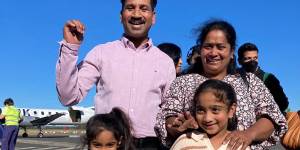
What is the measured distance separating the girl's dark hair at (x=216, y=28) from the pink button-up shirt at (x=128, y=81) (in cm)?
25

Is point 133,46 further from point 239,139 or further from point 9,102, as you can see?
point 9,102

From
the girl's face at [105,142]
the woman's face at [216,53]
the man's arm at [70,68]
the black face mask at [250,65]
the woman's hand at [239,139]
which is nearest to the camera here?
the woman's hand at [239,139]

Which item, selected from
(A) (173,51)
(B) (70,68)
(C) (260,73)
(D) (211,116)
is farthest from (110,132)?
(C) (260,73)

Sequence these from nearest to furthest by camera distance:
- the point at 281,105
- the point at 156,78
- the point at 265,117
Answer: the point at 265,117
the point at 156,78
the point at 281,105

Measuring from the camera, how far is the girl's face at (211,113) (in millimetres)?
2832

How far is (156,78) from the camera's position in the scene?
335 cm

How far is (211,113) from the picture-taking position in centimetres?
283

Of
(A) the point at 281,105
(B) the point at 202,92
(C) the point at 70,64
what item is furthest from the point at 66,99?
(A) the point at 281,105

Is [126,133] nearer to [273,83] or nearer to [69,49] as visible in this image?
[69,49]

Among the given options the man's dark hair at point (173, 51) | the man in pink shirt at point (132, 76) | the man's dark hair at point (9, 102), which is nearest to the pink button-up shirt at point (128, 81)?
the man in pink shirt at point (132, 76)

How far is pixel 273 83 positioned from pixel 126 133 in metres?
1.93

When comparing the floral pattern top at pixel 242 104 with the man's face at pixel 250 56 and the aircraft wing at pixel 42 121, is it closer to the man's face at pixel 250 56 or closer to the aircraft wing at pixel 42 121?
the man's face at pixel 250 56

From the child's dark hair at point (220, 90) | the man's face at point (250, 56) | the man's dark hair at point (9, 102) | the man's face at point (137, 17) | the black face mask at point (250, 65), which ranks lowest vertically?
the man's dark hair at point (9, 102)

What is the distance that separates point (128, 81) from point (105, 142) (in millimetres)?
421
